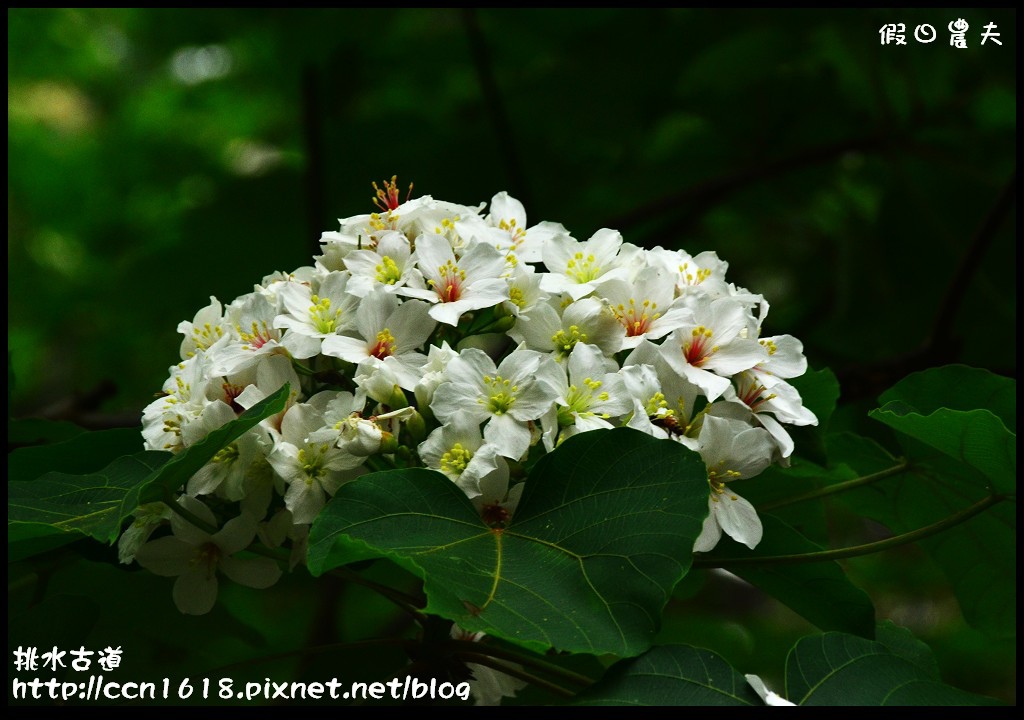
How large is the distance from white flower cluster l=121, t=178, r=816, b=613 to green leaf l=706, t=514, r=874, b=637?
0.13 metres

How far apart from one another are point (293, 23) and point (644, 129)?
49.2 inches

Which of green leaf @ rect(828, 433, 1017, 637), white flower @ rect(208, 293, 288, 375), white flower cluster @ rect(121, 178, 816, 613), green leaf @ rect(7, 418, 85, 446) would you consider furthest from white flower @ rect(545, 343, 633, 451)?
green leaf @ rect(7, 418, 85, 446)

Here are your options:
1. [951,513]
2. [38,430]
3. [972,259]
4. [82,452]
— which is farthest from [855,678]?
[38,430]

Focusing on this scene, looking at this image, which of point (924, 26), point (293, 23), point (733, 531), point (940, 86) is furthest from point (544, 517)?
point (940, 86)

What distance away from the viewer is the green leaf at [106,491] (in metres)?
1.30

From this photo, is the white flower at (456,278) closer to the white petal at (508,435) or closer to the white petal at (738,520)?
the white petal at (508,435)

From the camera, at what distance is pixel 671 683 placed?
4.15 ft

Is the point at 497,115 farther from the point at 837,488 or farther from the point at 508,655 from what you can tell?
the point at 508,655

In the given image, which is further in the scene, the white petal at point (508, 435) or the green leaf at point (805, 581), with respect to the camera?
the green leaf at point (805, 581)

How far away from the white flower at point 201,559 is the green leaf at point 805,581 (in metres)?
0.70

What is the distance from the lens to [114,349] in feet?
12.8

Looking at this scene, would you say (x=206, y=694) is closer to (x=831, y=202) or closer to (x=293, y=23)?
(x=293, y=23)

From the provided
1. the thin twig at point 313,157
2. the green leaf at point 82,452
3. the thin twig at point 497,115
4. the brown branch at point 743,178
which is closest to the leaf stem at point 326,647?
the green leaf at point 82,452

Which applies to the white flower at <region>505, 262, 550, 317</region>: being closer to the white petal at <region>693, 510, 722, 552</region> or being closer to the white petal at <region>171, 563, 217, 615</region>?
the white petal at <region>693, 510, 722, 552</region>
